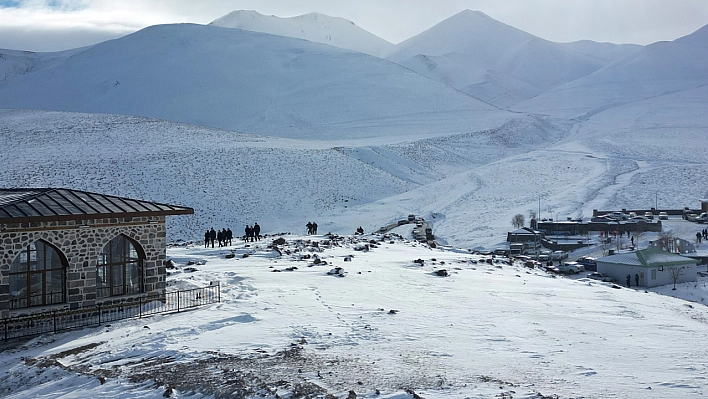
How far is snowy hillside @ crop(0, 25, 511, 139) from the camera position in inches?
5049

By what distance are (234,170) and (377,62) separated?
347ft

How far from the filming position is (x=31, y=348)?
16.5 metres

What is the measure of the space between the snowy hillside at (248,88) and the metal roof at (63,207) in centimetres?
9241

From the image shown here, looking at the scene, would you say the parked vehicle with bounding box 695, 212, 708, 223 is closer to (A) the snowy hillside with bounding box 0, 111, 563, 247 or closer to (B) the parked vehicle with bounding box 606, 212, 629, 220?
(B) the parked vehicle with bounding box 606, 212, 629, 220

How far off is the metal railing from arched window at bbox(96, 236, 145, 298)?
0.46 metres

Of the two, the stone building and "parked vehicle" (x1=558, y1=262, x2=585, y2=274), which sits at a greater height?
the stone building

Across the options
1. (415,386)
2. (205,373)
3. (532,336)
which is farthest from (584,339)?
(205,373)

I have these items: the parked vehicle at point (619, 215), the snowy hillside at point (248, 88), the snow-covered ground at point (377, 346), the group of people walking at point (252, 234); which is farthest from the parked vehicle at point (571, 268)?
the snowy hillside at point (248, 88)

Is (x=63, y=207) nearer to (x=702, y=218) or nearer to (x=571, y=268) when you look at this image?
(x=571, y=268)

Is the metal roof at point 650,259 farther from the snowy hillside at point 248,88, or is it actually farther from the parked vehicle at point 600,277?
the snowy hillside at point 248,88

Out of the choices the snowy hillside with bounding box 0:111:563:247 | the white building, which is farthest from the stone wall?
the snowy hillside with bounding box 0:111:563:247

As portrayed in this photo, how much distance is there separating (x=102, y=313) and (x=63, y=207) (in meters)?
3.21

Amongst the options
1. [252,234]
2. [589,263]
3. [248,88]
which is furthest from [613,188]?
[248,88]

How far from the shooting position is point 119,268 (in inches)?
802
